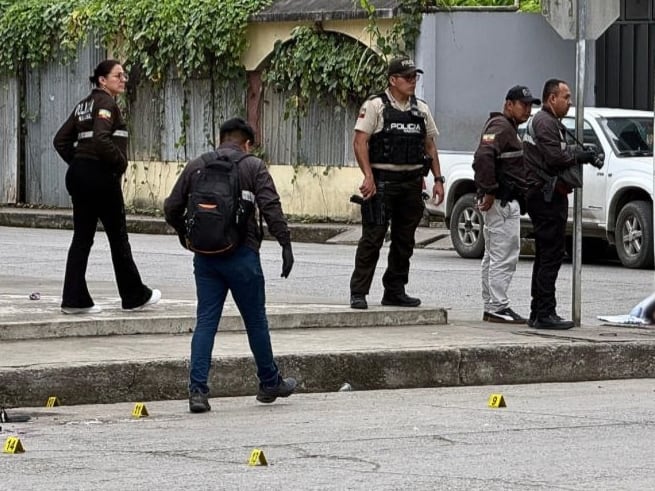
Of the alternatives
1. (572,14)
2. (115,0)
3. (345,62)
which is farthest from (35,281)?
(115,0)

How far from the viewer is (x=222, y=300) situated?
9641mm

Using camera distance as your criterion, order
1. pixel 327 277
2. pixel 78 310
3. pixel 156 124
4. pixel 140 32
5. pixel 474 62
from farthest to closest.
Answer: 1. pixel 156 124
2. pixel 140 32
3. pixel 474 62
4. pixel 327 277
5. pixel 78 310

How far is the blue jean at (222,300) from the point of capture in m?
9.49

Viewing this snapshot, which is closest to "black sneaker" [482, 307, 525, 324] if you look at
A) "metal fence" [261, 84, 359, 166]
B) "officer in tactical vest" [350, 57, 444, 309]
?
"officer in tactical vest" [350, 57, 444, 309]

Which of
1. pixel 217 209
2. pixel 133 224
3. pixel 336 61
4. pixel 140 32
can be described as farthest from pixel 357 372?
pixel 140 32

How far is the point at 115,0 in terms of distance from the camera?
2709cm

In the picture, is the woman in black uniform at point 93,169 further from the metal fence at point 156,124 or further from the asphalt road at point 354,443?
the metal fence at point 156,124

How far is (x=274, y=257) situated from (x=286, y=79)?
592cm

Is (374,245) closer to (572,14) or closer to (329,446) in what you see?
(572,14)

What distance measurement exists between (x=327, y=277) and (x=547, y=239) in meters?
5.17

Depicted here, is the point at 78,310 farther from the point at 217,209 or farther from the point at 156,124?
the point at 156,124

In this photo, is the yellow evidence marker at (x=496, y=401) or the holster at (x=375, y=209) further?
the holster at (x=375, y=209)

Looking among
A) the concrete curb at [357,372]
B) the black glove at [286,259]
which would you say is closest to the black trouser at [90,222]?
the concrete curb at [357,372]

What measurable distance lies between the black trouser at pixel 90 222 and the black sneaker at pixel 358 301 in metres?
1.62
